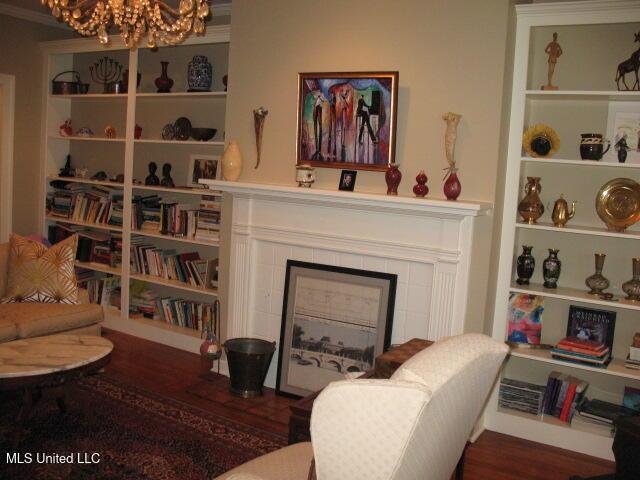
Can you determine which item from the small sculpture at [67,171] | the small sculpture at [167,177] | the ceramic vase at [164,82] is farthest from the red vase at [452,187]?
the small sculpture at [67,171]

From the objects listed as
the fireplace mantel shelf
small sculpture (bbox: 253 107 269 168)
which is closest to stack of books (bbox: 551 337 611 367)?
the fireplace mantel shelf

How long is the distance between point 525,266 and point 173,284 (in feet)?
8.80

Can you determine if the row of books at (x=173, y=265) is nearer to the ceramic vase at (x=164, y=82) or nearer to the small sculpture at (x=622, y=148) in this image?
the ceramic vase at (x=164, y=82)

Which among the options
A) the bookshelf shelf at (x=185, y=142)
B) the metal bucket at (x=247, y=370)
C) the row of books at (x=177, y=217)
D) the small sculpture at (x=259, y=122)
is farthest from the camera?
the row of books at (x=177, y=217)

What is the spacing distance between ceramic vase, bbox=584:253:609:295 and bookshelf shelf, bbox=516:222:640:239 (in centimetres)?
14

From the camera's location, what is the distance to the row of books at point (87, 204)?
17.6 feet

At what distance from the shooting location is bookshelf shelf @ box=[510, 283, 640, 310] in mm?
3311

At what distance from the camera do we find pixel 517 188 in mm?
3508

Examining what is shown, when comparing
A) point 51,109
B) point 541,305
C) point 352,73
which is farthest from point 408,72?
point 51,109

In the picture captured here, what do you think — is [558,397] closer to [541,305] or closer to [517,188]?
[541,305]

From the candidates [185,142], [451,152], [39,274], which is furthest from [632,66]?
[39,274]

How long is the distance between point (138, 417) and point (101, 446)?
0.39 metres

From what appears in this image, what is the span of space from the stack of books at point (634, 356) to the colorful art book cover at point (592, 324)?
0.56 feet

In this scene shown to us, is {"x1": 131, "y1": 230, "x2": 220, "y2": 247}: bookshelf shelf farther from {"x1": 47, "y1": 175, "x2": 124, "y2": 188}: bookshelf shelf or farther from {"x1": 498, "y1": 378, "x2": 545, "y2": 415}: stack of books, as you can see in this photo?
{"x1": 498, "y1": 378, "x2": 545, "y2": 415}: stack of books
